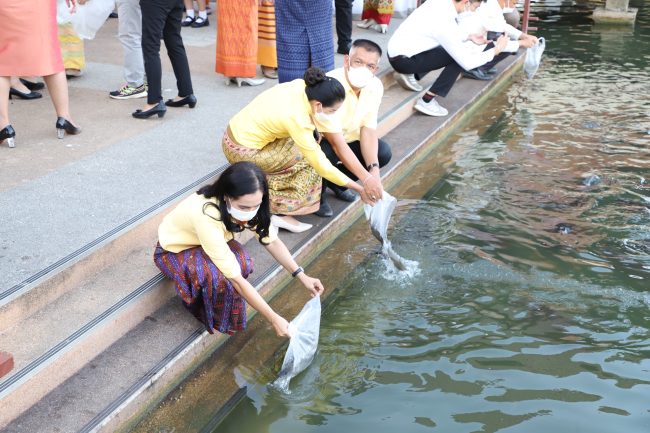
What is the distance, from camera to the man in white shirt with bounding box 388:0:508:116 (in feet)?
21.7

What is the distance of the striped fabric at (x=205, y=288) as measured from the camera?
3.46 meters

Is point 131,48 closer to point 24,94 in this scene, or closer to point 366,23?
point 24,94

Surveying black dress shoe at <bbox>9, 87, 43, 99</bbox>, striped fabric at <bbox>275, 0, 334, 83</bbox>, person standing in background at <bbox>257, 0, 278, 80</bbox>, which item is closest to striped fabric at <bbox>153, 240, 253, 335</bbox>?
striped fabric at <bbox>275, 0, 334, 83</bbox>

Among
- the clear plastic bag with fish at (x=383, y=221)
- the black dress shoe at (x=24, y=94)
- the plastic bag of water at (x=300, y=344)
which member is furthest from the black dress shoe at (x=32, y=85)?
the plastic bag of water at (x=300, y=344)

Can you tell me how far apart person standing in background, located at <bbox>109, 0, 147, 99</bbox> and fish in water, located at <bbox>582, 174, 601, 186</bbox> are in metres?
3.34

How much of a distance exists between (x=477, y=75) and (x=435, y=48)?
1.41m

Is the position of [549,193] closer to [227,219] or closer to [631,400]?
[631,400]

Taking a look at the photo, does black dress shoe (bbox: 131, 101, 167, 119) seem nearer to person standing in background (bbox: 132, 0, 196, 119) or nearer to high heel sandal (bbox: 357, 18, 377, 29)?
person standing in background (bbox: 132, 0, 196, 119)

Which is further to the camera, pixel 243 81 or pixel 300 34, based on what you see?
pixel 243 81

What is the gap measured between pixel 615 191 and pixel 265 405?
132 inches

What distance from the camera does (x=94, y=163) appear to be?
186 inches

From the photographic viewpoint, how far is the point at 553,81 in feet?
28.4

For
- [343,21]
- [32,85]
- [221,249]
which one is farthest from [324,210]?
[343,21]

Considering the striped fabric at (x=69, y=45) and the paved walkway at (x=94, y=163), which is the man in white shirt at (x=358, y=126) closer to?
the paved walkway at (x=94, y=163)
